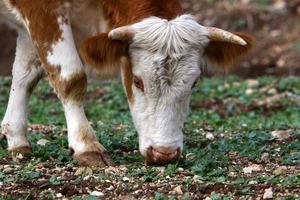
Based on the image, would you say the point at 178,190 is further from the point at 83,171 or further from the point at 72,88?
the point at 72,88

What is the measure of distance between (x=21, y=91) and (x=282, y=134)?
2.66 m

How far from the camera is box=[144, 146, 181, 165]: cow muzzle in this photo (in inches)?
275

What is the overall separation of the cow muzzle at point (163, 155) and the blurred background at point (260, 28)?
1096cm

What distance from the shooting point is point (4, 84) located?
13.6 m

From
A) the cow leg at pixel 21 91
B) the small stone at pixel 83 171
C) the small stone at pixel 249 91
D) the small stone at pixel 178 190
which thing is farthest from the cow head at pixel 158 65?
the small stone at pixel 249 91

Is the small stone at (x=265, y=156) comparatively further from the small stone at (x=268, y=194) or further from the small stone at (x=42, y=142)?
the small stone at (x=42, y=142)

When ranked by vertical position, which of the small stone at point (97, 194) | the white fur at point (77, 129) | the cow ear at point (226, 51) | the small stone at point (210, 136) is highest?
the cow ear at point (226, 51)

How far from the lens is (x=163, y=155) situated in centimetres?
698

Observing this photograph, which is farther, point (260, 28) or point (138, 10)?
point (260, 28)

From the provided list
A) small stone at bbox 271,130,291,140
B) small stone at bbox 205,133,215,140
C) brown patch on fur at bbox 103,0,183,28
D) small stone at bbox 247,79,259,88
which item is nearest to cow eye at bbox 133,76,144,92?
brown patch on fur at bbox 103,0,183,28

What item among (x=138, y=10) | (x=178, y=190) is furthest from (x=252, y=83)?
(x=178, y=190)

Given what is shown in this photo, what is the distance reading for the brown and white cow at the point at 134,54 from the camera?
7.03 meters

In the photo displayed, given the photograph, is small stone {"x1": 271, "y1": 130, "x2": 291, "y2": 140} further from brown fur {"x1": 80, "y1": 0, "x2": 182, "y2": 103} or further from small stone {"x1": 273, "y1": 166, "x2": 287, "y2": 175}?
brown fur {"x1": 80, "y1": 0, "x2": 182, "y2": 103}

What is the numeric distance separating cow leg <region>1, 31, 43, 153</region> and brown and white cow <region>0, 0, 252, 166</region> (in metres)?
0.20
